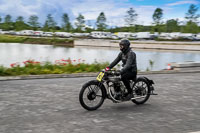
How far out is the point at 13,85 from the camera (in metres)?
9.36

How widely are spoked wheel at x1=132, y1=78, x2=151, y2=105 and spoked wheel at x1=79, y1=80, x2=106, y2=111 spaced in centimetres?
105

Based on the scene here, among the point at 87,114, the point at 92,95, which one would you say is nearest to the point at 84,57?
the point at 92,95

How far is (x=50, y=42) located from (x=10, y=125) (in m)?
75.8

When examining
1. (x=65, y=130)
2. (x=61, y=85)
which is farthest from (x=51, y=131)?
(x=61, y=85)

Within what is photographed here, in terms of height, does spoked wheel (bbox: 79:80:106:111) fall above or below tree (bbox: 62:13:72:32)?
below

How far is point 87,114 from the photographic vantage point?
5785mm

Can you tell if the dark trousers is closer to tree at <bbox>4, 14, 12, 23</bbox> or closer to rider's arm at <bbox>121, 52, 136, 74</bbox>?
rider's arm at <bbox>121, 52, 136, 74</bbox>

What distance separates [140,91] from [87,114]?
1835mm

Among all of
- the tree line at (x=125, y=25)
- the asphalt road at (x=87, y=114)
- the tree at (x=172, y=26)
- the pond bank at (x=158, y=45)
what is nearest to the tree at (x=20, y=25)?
the tree line at (x=125, y=25)

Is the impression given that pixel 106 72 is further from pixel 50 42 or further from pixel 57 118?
pixel 50 42

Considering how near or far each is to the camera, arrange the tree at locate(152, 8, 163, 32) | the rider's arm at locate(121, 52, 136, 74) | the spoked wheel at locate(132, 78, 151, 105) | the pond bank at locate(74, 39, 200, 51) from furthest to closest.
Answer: the tree at locate(152, 8, 163, 32) < the pond bank at locate(74, 39, 200, 51) < the spoked wheel at locate(132, 78, 151, 105) < the rider's arm at locate(121, 52, 136, 74)

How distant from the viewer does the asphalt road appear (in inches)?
191

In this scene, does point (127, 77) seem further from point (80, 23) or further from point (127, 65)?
point (80, 23)

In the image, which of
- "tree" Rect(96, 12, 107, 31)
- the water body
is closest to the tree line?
"tree" Rect(96, 12, 107, 31)
